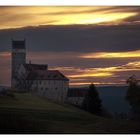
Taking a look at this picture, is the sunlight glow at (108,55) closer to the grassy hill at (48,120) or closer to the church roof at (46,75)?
the church roof at (46,75)

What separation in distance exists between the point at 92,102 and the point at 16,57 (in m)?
1.03

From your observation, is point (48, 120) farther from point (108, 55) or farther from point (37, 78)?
point (108, 55)

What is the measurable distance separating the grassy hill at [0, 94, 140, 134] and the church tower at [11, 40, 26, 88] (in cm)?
21

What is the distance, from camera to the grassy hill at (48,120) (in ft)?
24.0

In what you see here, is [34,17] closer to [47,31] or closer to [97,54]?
[47,31]

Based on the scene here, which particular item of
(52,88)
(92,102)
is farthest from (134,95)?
(52,88)

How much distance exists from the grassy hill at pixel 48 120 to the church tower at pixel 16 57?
8.2 inches

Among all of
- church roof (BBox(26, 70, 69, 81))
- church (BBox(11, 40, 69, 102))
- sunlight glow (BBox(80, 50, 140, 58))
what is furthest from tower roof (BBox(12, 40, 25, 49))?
sunlight glow (BBox(80, 50, 140, 58))

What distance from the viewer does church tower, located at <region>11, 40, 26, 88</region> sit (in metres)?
7.48

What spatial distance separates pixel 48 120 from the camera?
7.37 metres

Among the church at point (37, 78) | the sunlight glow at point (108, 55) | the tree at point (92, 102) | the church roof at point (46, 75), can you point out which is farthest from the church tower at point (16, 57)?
the tree at point (92, 102)

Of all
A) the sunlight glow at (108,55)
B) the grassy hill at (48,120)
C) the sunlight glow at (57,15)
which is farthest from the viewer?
the sunlight glow at (108,55)

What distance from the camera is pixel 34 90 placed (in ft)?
24.8
